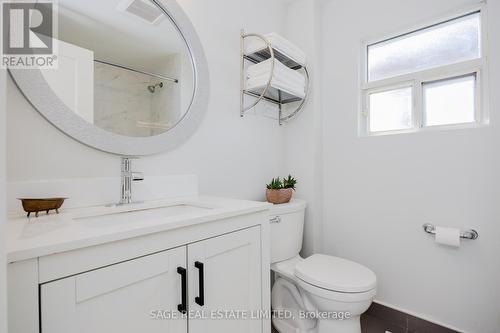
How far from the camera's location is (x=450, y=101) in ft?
4.77

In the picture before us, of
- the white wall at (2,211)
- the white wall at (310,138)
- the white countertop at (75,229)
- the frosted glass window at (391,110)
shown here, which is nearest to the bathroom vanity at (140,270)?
the white countertop at (75,229)

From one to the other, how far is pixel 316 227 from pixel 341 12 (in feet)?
5.34

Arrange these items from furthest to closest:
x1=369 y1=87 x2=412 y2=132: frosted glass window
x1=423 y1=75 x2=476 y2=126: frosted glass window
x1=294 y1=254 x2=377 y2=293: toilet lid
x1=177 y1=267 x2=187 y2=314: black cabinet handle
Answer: x1=369 y1=87 x2=412 y2=132: frosted glass window → x1=423 y1=75 x2=476 y2=126: frosted glass window → x1=294 y1=254 x2=377 y2=293: toilet lid → x1=177 y1=267 x2=187 y2=314: black cabinet handle

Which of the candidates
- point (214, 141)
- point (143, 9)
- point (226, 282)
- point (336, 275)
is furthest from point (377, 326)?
point (143, 9)

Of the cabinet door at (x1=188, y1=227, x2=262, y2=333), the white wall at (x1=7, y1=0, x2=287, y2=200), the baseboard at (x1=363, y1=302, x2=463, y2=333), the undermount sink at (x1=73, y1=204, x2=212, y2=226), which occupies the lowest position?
the baseboard at (x1=363, y1=302, x2=463, y2=333)

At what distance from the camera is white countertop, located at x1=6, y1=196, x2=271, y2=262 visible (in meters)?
0.51

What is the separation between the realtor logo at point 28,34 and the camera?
833 millimetres

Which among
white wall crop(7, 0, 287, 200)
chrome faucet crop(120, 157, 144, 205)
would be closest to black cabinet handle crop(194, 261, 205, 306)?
chrome faucet crop(120, 157, 144, 205)

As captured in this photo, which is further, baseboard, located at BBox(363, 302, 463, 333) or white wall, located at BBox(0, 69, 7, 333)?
baseboard, located at BBox(363, 302, 463, 333)

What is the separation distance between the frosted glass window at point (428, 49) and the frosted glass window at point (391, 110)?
0.42 ft

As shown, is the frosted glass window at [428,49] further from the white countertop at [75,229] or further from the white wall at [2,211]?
the white wall at [2,211]

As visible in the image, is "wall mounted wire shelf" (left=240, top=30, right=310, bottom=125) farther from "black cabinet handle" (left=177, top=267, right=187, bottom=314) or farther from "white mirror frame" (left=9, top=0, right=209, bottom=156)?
"black cabinet handle" (left=177, top=267, right=187, bottom=314)

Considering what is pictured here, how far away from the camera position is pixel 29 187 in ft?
2.79

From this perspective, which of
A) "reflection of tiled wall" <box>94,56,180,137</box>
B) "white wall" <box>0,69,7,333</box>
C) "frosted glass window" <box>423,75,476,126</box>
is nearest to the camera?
"white wall" <box>0,69,7,333</box>
